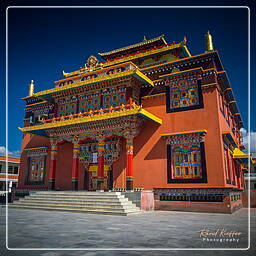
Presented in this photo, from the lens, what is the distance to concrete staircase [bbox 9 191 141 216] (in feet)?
39.6

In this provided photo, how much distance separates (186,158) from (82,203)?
21.9 feet

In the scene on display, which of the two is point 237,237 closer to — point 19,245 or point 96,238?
point 96,238

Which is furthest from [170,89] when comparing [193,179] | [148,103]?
[193,179]

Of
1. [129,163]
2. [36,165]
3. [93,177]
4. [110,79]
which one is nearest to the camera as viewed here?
[129,163]

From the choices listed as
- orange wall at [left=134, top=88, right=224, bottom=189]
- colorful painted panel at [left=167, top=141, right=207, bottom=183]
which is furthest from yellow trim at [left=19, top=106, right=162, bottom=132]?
colorful painted panel at [left=167, top=141, right=207, bottom=183]

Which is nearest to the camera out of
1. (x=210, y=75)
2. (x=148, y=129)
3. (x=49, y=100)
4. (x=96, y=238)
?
(x=96, y=238)

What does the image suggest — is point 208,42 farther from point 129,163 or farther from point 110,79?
point 129,163

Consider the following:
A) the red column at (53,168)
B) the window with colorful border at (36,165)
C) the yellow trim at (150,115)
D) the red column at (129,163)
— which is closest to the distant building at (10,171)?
the window with colorful border at (36,165)

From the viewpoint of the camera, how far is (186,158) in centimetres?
1456

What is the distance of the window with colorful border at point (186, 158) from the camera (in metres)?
13.9

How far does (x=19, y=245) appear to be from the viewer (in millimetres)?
5004

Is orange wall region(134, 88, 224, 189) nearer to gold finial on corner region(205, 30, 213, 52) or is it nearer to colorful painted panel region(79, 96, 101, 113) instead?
gold finial on corner region(205, 30, 213, 52)

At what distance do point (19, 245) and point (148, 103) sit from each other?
13107 millimetres

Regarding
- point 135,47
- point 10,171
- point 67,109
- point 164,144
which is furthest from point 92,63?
point 10,171
